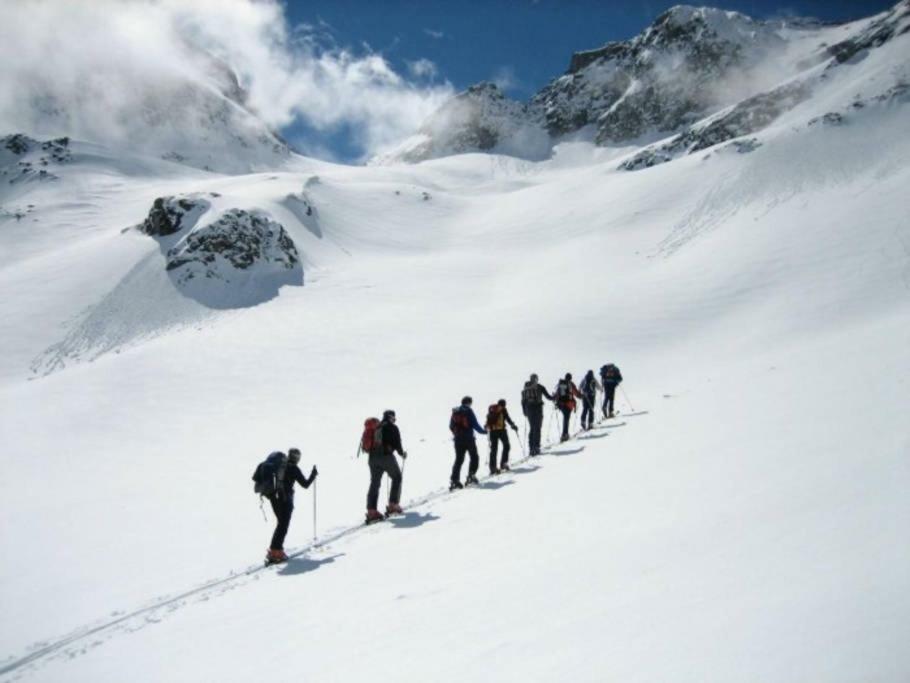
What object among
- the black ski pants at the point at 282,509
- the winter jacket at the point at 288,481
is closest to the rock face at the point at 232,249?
the winter jacket at the point at 288,481

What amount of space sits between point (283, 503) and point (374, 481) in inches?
71.5

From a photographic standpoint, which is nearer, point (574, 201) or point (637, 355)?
point (637, 355)

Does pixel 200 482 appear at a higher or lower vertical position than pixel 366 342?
lower

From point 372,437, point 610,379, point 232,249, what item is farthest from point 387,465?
point 232,249

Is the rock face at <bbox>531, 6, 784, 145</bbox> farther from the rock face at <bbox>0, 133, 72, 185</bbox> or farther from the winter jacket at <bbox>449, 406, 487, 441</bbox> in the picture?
the winter jacket at <bbox>449, 406, 487, 441</bbox>

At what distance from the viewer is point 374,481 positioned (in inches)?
397

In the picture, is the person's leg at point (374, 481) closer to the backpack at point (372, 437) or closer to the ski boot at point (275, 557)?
the backpack at point (372, 437)

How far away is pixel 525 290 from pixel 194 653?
38.2 metres

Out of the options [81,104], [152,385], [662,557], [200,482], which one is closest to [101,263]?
[152,385]

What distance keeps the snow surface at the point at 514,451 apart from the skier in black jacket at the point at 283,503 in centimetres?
Result: 38

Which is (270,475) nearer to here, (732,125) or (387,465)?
(387,465)

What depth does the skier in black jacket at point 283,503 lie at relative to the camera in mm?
8469

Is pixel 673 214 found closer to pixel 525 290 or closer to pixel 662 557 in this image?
pixel 525 290

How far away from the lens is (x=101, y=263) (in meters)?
53.7
